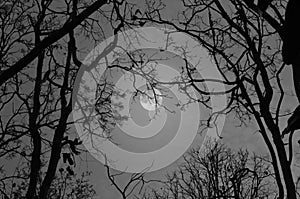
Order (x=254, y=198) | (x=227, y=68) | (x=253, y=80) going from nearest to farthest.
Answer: (x=253, y=80) → (x=227, y=68) → (x=254, y=198)

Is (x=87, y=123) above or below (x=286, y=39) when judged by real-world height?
above

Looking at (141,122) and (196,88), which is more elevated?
(141,122)

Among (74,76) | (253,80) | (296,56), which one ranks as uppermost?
(74,76)

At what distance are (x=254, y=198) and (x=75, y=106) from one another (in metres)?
16.7

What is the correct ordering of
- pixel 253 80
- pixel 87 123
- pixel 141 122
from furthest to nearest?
pixel 141 122
pixel 87 123
pixel 253 80

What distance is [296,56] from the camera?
253 cm

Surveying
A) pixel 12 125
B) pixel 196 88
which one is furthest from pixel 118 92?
pixel 12 125

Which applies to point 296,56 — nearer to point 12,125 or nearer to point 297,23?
point 297,23

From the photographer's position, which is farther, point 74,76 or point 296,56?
point 74,76

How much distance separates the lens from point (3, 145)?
405 inches

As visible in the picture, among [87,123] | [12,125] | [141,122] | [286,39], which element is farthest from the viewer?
[141,122]

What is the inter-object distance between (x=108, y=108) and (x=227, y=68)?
3.21 meters

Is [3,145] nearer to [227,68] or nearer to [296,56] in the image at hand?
[227,68]

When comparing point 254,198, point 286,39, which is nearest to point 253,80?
point 286,39
